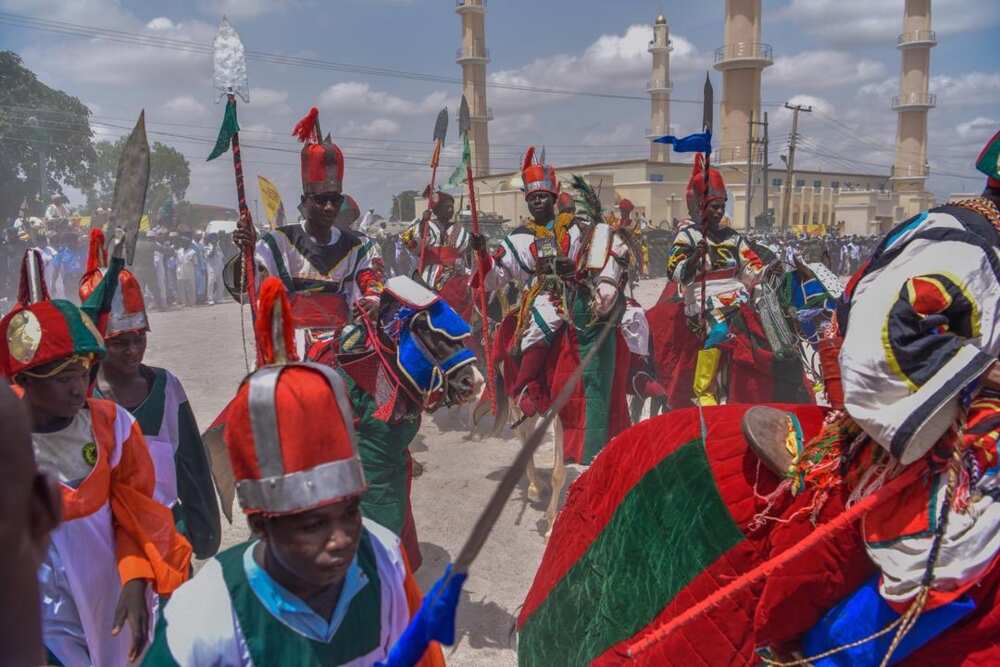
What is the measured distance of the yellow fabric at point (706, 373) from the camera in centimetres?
657

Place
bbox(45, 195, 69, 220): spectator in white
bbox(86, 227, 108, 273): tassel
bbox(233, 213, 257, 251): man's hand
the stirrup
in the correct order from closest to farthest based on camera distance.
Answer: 1. the stirrup
2. bbox(86, 227, 108, 273): tassel
3. bbox(233, 213, 257, 251): man's hand
4. bbox(45, 195, 69, 220): spectator in white

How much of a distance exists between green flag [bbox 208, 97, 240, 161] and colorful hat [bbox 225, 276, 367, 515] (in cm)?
242

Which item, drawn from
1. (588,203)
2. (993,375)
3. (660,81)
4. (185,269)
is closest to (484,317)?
(588,203)

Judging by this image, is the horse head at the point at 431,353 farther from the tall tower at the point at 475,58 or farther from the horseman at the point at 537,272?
the tall tower at the point at 475,58

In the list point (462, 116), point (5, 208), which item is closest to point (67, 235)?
point (5, 208)

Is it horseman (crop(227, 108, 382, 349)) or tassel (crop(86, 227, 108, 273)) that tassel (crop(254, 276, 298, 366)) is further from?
horseman (crop(227, 108, 382, 349))

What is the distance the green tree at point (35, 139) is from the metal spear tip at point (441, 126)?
→ 65.5 ft

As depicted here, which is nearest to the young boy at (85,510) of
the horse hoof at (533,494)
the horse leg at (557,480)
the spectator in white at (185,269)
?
the horse leg at (557,480)

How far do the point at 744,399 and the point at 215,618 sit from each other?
5.27 meters

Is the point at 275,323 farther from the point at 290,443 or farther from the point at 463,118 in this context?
the point at 463,118

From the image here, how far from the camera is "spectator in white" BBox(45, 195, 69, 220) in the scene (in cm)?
2066

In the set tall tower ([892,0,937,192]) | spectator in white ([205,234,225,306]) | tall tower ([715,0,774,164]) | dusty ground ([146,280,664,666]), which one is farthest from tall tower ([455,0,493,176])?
dusty ground ([146,280,664,666])

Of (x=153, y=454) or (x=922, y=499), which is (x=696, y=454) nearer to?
(x=922, y=499)

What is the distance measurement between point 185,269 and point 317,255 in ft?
59.4
